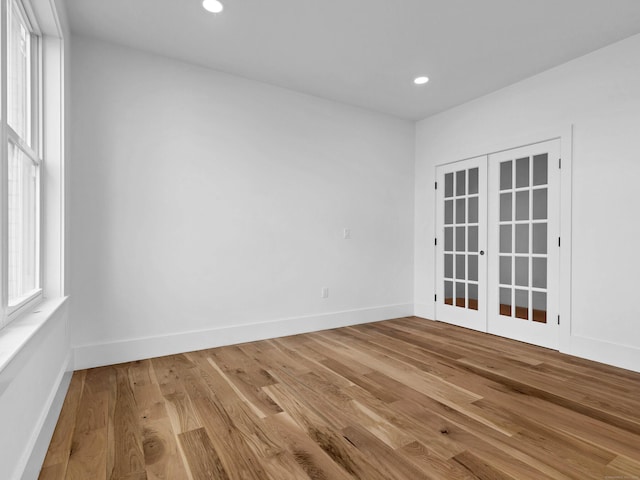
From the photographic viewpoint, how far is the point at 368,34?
2.87m

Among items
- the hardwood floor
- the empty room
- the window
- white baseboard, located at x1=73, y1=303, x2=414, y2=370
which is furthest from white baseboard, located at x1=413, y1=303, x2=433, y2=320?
the window

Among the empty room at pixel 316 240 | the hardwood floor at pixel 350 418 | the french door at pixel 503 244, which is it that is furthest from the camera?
the french door at pixel 503 244

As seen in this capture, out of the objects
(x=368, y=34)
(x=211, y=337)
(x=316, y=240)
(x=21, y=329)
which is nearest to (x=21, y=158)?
(x=21, y=329)

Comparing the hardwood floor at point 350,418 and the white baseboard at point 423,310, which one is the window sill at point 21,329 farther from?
the white baseboard at point 423,310

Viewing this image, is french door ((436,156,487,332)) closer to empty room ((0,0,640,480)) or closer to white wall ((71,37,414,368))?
empty room ((0,0,640,480))

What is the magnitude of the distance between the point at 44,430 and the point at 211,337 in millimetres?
1667

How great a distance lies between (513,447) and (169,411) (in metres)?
1.96

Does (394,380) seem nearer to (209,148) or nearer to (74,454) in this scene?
(74,454)

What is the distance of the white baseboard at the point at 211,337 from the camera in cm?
292

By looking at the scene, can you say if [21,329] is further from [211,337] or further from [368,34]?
[368,34]

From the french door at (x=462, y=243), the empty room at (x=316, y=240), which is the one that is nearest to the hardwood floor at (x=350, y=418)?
the empty room at (x=316, y=240)

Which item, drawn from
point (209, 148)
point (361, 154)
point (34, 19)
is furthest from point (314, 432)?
point (361, 154)

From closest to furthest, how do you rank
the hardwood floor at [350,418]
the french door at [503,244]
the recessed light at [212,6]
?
1. the hardwood floor at [350,418]
2. the recessed light at [212,6]
3. the french door at [503,244]

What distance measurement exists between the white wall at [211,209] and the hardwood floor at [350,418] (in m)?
0.50
